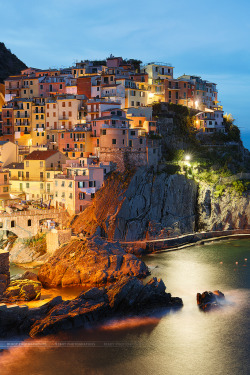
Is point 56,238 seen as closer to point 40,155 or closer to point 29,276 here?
point 29,276

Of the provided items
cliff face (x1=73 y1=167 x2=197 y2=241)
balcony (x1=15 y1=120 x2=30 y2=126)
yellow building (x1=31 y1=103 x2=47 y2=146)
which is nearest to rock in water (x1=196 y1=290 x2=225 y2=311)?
cliff face (x1=73 y1=167 x2=197 y2=241)

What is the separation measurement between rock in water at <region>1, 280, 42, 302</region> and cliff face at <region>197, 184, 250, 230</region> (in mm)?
23012

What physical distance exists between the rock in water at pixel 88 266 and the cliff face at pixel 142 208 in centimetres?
479

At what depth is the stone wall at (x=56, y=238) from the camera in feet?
135

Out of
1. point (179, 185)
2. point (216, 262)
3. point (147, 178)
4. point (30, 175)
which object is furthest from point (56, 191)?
point (216, 262)

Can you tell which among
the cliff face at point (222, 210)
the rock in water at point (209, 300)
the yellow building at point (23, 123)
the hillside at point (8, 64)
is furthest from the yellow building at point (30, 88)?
the rock in water at point (209, 300)

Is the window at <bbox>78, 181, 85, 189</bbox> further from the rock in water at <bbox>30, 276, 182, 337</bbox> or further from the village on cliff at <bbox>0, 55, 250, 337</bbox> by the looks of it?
the rock in water at <bbox>30, 276, 182, 337</bbox>

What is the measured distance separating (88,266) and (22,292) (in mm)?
6282

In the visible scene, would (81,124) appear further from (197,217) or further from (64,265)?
(64,265)

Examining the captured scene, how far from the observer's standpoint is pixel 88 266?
3712 cm

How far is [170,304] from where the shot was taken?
32688 mm

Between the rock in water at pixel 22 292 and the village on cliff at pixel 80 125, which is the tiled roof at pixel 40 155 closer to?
the village on cliff at pixel 80 125

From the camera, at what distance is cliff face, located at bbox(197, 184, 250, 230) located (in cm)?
5188

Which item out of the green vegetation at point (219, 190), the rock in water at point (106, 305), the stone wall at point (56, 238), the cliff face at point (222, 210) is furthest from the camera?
the green vegetation at point (219, 190)
